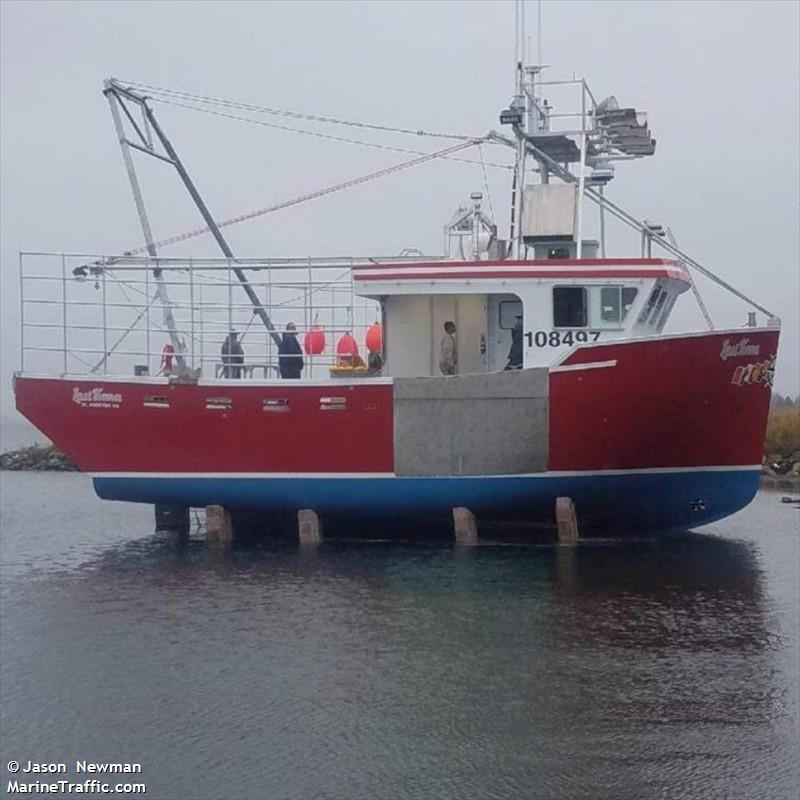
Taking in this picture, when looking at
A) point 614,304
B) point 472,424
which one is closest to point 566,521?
point 472,424

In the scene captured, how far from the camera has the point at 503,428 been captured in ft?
60.3

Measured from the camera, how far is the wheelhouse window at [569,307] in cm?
1873

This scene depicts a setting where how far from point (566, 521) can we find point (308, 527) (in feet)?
13.3

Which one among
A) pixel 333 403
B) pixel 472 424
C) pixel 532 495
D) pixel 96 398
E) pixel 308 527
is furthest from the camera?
pixel 96 398

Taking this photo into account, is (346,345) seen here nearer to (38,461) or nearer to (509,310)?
(509,310)

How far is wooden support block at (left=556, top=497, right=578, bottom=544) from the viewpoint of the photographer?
18.3 metres

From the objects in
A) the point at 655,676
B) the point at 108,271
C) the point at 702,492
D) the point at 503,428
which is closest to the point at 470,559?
the point at 503,428

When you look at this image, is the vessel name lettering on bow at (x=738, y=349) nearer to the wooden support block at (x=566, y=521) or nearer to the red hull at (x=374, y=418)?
the red hull at (x=374, y=418)

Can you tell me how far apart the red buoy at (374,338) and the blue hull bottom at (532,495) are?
2.56 meters

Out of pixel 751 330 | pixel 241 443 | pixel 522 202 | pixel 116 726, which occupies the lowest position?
pixel 116 726

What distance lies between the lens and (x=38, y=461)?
2066 inches

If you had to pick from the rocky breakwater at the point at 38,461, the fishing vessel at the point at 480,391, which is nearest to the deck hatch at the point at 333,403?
the fishing vessel at the point at 480,391

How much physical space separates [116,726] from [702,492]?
11.7m

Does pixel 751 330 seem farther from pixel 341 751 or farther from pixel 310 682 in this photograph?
pixel 341 751
